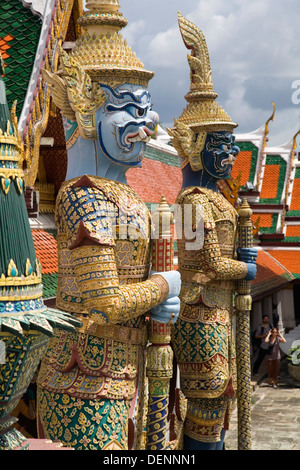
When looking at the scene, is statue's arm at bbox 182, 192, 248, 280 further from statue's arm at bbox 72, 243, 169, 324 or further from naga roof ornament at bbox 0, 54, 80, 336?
naga roof ornament at bbox 0, 54, 80, 336

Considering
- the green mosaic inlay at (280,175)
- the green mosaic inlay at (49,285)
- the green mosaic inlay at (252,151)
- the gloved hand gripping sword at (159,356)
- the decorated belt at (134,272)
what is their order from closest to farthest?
the decorated belt at (134,272)
the gloved hand gripping sword at (159,356)
the green mosaic inlay at (49,285)
the green mosaic inlay at (252,151)
the green mosaic inlay at (280,175)

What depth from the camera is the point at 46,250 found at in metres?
6.57

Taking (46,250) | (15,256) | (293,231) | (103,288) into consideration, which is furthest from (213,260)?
(293,231)

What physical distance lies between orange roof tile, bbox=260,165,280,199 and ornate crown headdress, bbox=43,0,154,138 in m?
14.2

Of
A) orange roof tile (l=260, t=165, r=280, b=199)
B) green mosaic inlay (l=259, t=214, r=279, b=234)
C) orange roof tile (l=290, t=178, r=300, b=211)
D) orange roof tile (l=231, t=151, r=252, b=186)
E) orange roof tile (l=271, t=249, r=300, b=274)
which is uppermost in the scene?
orange roof tile (l=231, t=151, r=252, b=186)

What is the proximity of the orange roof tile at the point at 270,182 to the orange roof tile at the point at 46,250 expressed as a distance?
489 inches

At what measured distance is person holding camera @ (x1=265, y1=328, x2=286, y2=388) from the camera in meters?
13.3

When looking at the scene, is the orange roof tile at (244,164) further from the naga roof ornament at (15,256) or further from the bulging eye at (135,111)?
the naga roof ornament at (15,256)

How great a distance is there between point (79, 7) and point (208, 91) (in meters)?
1.45

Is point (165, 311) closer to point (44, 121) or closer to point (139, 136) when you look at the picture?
point (139, 136)

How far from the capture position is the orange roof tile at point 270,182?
61.6 feet

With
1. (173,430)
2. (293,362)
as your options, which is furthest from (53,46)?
(293,362)

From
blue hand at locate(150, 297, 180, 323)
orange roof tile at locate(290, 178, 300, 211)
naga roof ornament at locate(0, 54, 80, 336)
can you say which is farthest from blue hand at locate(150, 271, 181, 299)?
orange roof tile at locate(290, 178, 300, 211)

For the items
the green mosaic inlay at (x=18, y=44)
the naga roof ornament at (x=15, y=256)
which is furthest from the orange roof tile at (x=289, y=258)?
the naga roof ornament at (x=15, y=256)
